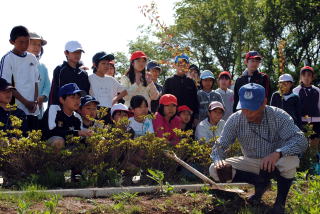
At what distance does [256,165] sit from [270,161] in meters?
0.45

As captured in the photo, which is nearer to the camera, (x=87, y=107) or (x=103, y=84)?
(x=87, y=107)

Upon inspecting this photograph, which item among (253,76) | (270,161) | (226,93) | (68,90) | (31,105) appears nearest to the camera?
(270,161)

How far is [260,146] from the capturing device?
5.14m

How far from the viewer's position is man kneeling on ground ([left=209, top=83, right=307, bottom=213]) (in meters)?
4.79

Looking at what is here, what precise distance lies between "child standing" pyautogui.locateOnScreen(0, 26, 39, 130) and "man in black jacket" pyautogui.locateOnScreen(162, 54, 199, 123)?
236cm

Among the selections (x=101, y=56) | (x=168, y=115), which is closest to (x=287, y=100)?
(x=168, y=115)

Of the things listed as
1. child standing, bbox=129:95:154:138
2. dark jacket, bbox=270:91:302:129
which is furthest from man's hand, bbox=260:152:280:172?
dark jacket, bbox=270:91:302:129

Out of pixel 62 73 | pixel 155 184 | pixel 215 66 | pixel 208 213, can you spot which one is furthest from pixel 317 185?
pixel 215 66

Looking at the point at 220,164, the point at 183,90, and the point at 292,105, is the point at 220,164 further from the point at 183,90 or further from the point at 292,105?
the point at 292,105

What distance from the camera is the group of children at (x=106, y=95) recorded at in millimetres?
6359

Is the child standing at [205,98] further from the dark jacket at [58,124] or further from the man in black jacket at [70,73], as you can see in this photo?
the dark jacket at [58,124]

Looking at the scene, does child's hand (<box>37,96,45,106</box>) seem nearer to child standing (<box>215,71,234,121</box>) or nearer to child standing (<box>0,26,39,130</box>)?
child standing (<box>0,26,39,130</box>)

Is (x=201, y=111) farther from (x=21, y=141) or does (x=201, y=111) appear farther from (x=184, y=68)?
(x=21, y=141)

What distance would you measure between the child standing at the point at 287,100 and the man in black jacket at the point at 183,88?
4.93 feet
